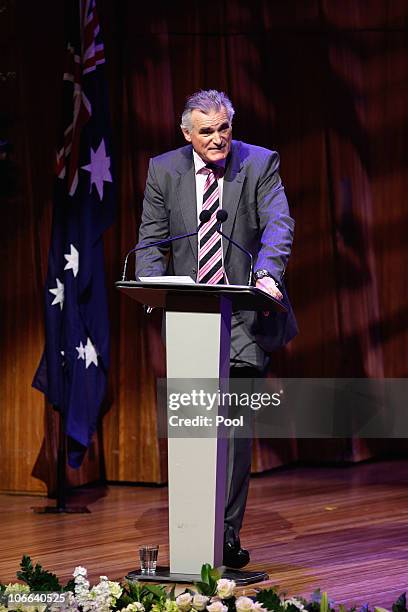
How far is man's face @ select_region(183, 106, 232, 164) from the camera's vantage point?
390cm

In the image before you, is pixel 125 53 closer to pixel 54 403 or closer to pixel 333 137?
pixel 333 137

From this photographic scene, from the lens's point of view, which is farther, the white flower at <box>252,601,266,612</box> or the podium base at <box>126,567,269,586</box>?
the podium base at <box>126,567,269,586</box>

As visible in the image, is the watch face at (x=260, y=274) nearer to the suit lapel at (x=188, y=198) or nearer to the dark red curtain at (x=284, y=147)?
the suit lapel at (x=188, y=198)

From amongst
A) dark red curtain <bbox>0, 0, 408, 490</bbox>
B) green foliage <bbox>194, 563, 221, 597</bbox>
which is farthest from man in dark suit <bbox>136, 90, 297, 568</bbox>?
dark red curtain <bbox>0, 0, 408, 490</bbox>

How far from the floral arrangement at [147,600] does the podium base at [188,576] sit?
2.34 ft

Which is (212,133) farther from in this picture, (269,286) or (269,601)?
(269,601)

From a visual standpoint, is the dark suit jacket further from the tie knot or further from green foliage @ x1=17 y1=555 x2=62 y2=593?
green foliage @ x1=17 y1=555 x2=62 y2=593

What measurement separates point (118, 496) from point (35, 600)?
3.29 m

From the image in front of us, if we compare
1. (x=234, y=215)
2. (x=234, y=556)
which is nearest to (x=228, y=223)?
(x=234, y=215)

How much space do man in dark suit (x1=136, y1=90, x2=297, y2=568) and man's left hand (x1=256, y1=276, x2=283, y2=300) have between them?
0.25m

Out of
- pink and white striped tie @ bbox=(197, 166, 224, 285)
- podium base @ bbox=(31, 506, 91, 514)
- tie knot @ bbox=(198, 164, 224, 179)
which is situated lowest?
podium base @ bbox=(31, 506, 91, 514)

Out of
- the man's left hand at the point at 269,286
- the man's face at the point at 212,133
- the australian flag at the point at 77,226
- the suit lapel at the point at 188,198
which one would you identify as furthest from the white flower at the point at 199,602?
the australian flag at the point at 77,226

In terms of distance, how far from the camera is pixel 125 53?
6.29m

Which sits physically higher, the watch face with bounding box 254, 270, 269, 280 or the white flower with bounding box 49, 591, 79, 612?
the watch face with bounding box 254, 270, 269, 280
